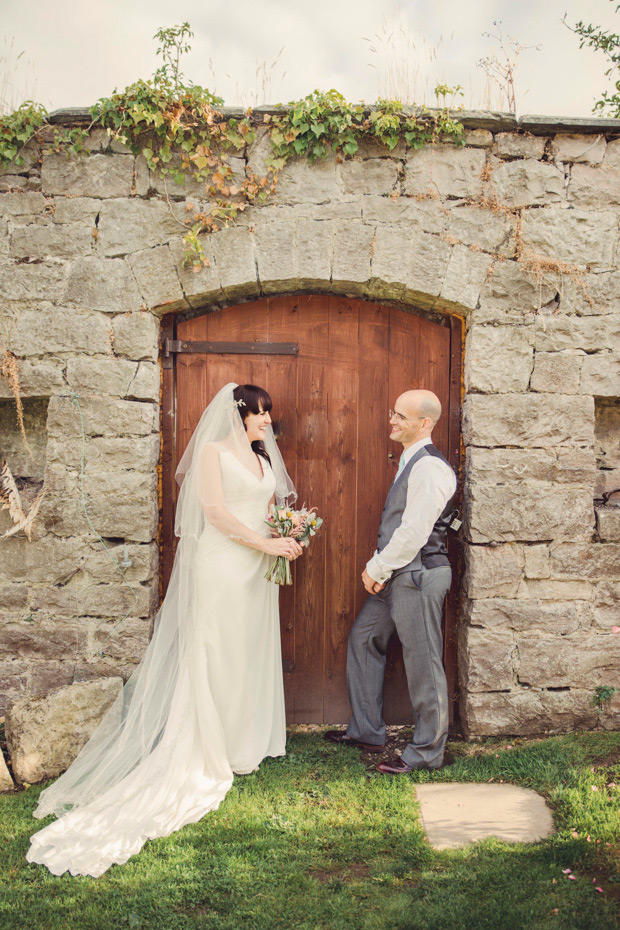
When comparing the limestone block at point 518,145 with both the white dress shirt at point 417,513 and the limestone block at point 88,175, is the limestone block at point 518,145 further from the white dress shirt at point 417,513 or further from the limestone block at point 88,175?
the limestone block at point 88,175

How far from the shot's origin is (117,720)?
3.35 meters

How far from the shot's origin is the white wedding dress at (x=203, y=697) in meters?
2.98

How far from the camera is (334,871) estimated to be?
2545 mm

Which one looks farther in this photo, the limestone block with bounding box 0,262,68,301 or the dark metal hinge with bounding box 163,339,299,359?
the dark metal hinge with bounding box 163,339,299,359

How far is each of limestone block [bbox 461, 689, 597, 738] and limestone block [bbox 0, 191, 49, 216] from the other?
383cm

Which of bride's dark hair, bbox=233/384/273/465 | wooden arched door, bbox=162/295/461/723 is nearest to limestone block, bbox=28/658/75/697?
wooden arched door, bbox=162/295/461/723

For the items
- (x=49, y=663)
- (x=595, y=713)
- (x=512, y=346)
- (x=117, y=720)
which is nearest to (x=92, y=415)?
(x=49, y=663)

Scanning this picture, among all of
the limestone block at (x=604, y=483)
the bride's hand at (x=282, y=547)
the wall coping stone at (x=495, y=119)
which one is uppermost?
the wall coping stone at (x=495, y=119)

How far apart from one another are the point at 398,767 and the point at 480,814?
0.52m

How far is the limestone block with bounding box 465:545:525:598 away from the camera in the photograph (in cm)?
361

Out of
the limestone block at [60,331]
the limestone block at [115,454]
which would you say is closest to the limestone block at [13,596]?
the limestone block at [115,454]

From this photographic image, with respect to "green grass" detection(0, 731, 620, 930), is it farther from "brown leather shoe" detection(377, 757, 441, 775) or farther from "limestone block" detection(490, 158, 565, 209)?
"limestone block" detection(490, 158, 565, 209)

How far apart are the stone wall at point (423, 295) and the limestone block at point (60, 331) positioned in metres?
0.01

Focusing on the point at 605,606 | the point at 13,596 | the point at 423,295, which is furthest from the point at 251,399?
the point at 605,606
